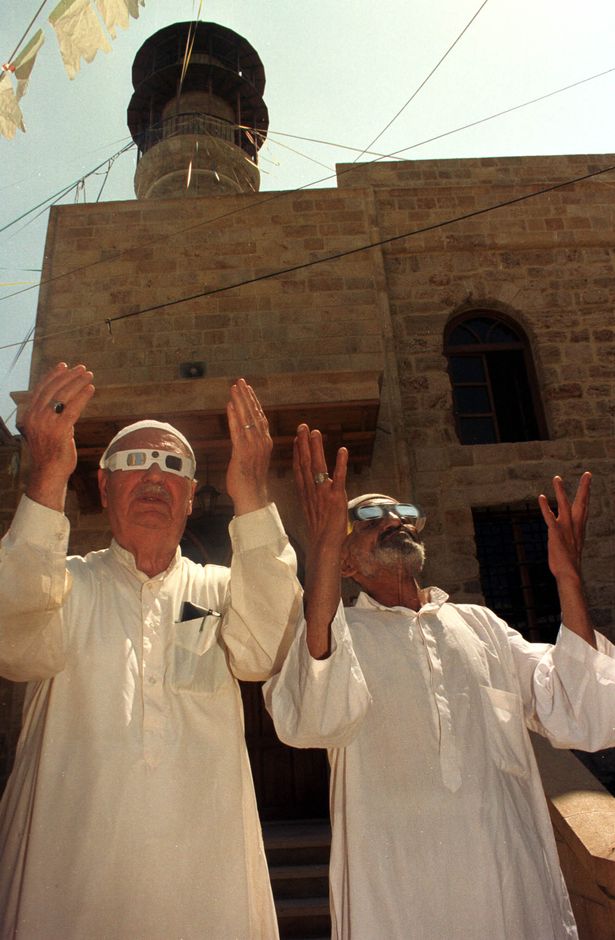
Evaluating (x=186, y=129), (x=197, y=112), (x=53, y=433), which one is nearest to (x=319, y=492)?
(x=53, y=433)

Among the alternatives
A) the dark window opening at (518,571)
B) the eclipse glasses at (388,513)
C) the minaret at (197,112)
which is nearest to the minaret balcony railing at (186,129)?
the minaret at (197,112)

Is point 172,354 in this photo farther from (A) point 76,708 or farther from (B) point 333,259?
(A) point 76,708

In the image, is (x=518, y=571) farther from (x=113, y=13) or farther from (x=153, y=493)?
(x=113, y=13)

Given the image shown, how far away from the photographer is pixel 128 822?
64.7 inches

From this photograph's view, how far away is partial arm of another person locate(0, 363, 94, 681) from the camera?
5.34 ft

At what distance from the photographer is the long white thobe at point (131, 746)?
5.21ft

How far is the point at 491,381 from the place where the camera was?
22.9ft

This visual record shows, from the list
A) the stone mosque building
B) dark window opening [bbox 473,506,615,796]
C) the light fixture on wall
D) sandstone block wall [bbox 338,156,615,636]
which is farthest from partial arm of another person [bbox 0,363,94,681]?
dark window opening [bbox 473,506,615,796]

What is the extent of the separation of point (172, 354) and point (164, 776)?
541 centimetres

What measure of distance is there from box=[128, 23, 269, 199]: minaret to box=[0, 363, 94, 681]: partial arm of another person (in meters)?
9.11

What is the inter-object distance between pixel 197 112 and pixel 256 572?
11731 mm

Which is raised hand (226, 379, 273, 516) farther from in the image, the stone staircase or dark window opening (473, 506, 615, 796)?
dark window opening (473, 506, 615, 796)

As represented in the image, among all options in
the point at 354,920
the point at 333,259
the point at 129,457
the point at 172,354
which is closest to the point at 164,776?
the point at 354,920

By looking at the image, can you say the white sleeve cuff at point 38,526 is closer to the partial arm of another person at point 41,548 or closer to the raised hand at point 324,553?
the partial arm of another person at point 41,548
